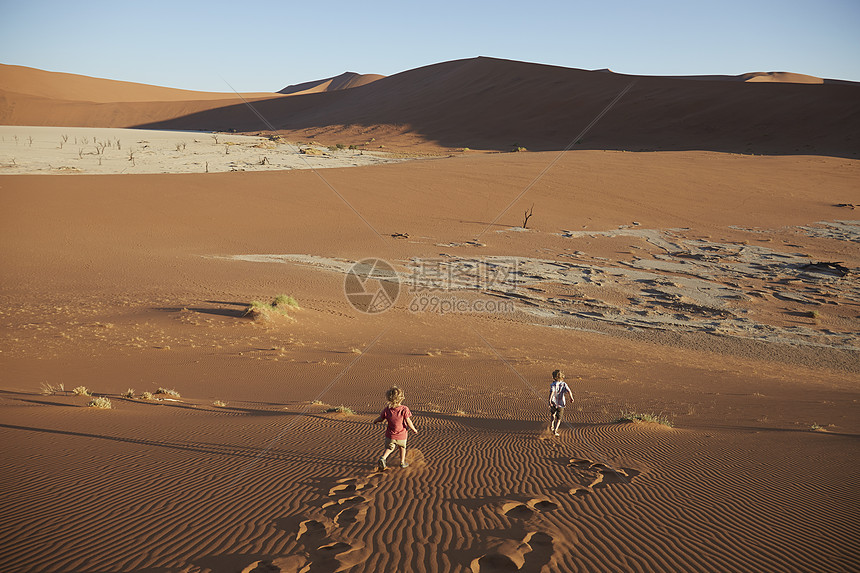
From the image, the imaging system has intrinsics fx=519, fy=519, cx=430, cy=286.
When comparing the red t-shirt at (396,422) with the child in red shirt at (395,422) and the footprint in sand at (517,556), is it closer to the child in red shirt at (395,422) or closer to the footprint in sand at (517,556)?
the child in red shirt at (395,422)

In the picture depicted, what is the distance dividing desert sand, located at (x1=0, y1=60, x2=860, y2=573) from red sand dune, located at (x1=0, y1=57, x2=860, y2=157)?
21681mm

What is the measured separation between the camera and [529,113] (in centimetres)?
6694

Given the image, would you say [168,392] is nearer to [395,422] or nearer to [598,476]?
[395,422]

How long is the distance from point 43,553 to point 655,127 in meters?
61.3

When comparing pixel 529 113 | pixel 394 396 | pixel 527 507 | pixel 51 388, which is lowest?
pixel 51 388

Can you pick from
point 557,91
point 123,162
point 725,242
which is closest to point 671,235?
point 725,242

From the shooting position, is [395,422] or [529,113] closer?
[395,422]

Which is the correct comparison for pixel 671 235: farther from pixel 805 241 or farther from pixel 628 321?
pixel 628 321

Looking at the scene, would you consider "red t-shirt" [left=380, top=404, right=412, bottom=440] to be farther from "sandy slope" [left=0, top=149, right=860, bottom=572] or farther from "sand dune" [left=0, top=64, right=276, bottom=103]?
"sand dune" [left=0, top=64, right=276, bottom=103]
